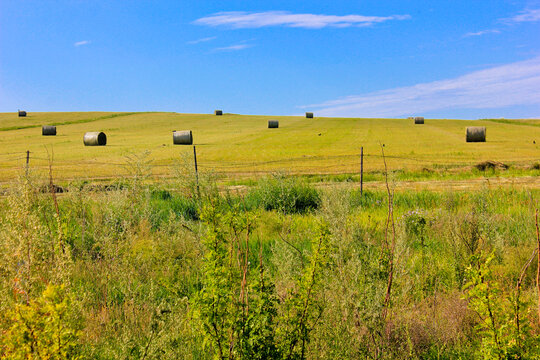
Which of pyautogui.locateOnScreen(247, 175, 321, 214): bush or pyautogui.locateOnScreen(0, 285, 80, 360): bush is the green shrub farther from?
pyautogui.locateOnScreen(0, 285, 80, 360): bush

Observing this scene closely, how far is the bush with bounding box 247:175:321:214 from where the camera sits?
9.74 m

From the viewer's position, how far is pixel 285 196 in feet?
32.3

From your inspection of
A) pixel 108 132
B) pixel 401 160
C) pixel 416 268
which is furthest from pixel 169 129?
pixel 416 268

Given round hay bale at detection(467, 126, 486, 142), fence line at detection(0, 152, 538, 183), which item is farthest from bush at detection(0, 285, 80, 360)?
round hay bale at detection(467, 126, 486, 142)

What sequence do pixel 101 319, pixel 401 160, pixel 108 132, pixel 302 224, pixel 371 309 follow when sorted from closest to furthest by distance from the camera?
pixel 371 309, pixel 101 319, pixel 302 224, pixel 401 160, pixel 108 132

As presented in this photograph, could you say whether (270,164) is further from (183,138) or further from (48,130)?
(48,130)

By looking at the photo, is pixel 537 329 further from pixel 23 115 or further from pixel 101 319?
pixel 23 115

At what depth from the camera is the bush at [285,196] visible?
974cm

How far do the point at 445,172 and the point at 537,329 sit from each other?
14.6 metres

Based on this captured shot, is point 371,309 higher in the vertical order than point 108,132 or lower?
lower

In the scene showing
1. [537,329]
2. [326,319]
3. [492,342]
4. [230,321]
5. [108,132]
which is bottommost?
[537,329]

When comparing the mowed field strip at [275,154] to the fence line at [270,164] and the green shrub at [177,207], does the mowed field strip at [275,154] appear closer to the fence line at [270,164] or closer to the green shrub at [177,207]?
the fence line at [270,164]

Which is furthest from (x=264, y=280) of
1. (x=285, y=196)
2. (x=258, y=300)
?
(x=285, y=196)

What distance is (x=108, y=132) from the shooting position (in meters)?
46.8
